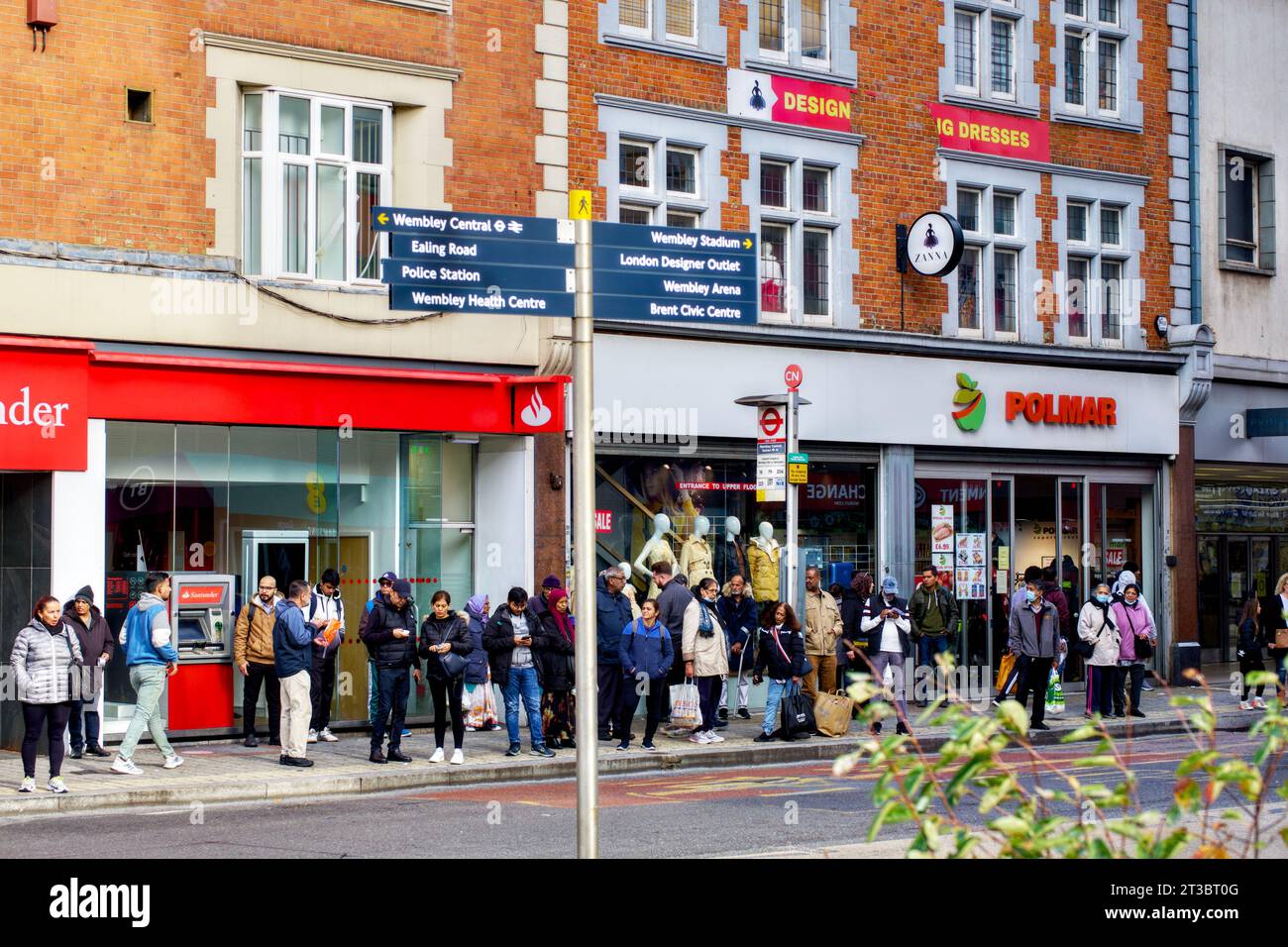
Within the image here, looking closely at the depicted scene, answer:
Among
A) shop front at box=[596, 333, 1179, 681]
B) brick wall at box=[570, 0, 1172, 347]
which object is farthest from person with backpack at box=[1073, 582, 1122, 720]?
brick wall at box=[570, 0, 1172, 347]

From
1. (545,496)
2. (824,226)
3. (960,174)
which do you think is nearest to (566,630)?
(545,496)

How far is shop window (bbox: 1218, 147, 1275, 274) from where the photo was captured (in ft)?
92.7

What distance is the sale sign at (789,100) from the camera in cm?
2222

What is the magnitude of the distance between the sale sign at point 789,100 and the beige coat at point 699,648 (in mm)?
7446

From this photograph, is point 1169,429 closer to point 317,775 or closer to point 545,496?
point 545,496

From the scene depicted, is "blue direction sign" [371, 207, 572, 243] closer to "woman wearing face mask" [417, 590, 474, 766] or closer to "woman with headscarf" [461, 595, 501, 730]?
"woman wearing face mask" [417, 590, 474, 766]

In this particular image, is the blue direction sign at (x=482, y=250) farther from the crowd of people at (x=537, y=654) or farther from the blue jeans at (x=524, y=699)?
the blue jeans at (x=524, y=699)

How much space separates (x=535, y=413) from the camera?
19.8 meters

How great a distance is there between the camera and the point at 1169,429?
87.6ft

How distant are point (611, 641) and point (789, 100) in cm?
867

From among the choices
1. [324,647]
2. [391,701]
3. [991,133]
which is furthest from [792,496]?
[991,133]

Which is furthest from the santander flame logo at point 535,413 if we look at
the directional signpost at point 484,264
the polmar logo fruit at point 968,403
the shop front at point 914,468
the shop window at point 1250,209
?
the shop window at point 1250,209

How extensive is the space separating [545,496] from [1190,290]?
12.8 metres

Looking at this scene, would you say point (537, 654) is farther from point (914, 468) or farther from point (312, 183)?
point (914, 468)
